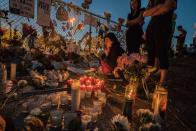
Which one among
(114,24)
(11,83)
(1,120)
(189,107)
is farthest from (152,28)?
(114,24)

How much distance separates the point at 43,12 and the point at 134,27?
3129mm

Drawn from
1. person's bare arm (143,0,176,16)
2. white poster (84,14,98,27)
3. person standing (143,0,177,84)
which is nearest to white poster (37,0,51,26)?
white poster (84,14,98,27)

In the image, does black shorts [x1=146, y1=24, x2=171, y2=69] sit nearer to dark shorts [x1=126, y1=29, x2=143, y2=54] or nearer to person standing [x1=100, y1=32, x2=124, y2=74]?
dark shorts [x1=126, y1=29, x2=143, y2=54]

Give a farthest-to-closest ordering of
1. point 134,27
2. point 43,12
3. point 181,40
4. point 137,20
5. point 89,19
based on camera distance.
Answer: point 181,40
point 89,19
point 43,12
point 134,27
point 137,20

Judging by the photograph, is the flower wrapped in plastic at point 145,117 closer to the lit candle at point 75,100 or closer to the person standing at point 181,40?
the lit candle at point 75,100

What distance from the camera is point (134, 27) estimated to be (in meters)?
5.57

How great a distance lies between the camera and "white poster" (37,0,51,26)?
7434mm

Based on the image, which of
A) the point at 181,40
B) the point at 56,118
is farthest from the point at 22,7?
the point at 181,40

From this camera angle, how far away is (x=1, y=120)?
2100 millimetres

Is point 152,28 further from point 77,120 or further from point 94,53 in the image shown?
point 94,53

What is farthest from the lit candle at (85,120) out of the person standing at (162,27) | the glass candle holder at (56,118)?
the person standing at (162,27)

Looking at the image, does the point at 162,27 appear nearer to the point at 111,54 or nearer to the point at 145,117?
the point at 111,54

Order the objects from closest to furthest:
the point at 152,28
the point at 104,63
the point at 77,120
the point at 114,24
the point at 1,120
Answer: the point at 1,120
the point at 77,120
the point at 152,28
the point at 104,63
the point at 114,24

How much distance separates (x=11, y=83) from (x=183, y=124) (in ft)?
8.42
